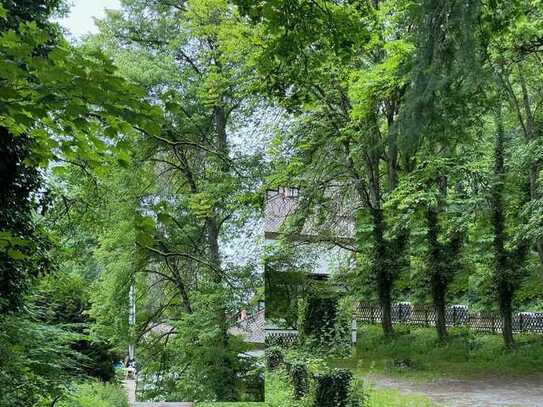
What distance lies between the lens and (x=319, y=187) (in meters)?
5.04

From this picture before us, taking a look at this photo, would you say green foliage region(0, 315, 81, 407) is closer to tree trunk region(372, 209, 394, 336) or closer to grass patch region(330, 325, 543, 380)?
grass patch region(330, 325, 543, 380)

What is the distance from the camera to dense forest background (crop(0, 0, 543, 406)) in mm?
4305

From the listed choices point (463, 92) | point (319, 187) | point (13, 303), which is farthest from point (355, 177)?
point (13, 303)

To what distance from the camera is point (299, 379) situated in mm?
4828

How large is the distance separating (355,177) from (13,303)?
2.79m

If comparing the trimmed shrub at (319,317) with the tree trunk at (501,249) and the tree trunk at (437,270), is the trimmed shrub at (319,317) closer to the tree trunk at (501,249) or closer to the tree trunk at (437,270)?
the tree trunk at (437,270)

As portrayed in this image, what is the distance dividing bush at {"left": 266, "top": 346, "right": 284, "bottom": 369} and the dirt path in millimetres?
967

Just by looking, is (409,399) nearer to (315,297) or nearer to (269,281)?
(315,297)

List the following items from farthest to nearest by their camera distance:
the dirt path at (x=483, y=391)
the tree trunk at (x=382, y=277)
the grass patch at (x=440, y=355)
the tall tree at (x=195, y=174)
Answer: the tall tree at (x=195, y=174) < the tree trunk at (x=382, y=277) < the grass patch at (x=440, y=355) < the dirt path at (x=483, y=391)

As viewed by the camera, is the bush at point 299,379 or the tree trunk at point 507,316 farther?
the bush at point 299,379

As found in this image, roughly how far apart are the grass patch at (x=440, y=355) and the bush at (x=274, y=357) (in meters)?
0.45

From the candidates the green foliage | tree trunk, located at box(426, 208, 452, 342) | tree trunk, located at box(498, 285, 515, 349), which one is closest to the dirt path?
tree trunk, located at box(498, 285, 515, 349)

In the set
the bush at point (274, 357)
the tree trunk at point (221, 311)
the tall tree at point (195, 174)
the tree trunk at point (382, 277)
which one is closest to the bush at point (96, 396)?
the tall tree at point (195, 174)

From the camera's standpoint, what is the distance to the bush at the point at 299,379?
188 inches
